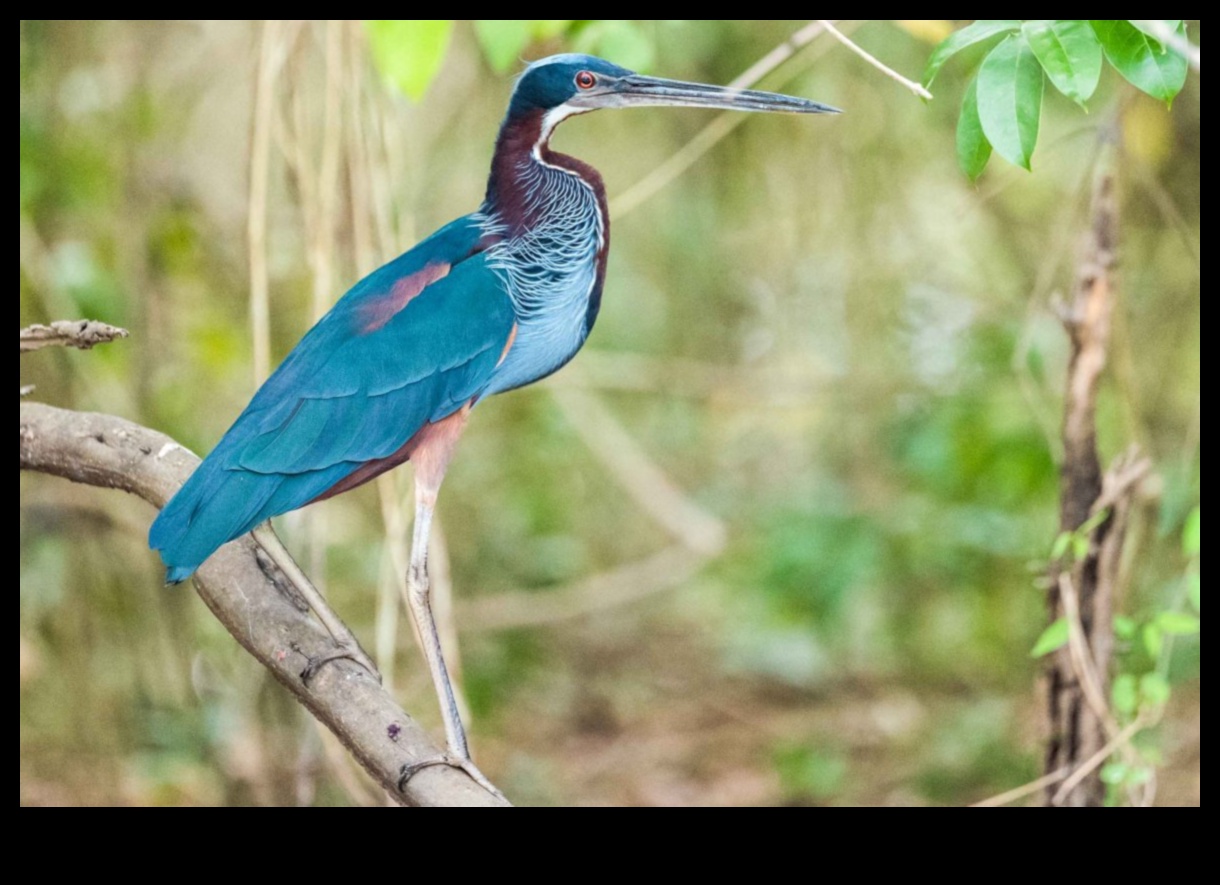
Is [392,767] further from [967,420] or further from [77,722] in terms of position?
[967,420]

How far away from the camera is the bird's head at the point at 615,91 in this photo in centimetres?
157

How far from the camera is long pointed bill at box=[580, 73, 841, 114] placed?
1563 mm

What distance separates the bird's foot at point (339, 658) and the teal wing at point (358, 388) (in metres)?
0.18

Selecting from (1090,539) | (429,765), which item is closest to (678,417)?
(1090,539)

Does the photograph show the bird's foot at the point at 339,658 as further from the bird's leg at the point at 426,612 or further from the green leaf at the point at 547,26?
the green leaf at the point at 547,26

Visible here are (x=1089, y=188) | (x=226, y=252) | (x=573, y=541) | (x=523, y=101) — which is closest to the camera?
(x=523, y=101)

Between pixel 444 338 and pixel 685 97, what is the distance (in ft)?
1.41

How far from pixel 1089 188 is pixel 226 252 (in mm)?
1655

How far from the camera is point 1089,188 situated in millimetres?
2203

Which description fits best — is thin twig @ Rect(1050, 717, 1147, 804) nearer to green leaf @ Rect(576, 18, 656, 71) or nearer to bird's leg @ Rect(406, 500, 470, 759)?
bird's leg @ Rect(406, 500, 470, 759)

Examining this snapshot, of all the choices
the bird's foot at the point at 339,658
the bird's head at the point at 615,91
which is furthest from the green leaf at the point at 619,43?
the bird's foot at the point at 339,658

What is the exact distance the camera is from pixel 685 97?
158 cm

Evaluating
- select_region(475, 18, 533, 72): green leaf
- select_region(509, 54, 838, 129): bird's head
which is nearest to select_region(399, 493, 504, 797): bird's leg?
select_region(509, 54, 838, 129): bird's head
